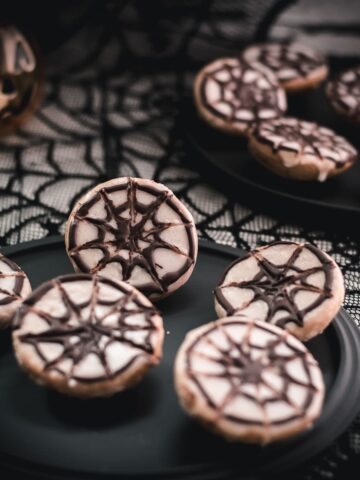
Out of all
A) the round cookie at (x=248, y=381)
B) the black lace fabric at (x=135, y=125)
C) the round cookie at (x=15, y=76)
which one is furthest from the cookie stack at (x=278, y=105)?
the round cookie at (x=248, y=381)

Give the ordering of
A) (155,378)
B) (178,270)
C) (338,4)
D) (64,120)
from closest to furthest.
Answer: (155,378) < (178,270) < (64,120) < (338,4)

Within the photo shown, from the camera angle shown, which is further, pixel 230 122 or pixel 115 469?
pixel 230 122

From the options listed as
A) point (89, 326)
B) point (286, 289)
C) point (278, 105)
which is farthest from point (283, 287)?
point (278, 105)

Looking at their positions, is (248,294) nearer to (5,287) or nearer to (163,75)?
(5,287)

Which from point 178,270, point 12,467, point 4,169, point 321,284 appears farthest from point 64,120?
point 12,467

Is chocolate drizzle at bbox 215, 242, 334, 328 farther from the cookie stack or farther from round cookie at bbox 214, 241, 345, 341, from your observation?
the cookie stack

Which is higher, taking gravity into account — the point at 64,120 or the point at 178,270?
the point at 178,270

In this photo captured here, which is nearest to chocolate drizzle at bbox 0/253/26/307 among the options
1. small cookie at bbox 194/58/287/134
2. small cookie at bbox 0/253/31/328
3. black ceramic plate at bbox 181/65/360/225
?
small cookie at bbox 0/253/31/328
